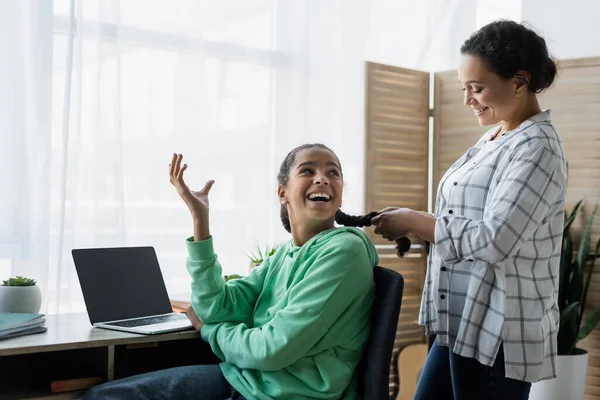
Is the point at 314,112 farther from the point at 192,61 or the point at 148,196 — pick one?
the point at 148,196

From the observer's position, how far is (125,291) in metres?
2.07

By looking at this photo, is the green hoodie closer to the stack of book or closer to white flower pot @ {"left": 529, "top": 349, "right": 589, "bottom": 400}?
the stack of book

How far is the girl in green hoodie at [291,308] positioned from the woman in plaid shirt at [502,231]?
0.18 metres

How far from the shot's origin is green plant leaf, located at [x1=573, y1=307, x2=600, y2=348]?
3.31 m

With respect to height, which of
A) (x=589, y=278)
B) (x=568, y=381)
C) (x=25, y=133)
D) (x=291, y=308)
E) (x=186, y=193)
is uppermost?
(x=25, y=133)

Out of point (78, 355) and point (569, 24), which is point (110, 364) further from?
point (569, 24)

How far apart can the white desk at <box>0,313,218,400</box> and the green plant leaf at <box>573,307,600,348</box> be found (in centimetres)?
193

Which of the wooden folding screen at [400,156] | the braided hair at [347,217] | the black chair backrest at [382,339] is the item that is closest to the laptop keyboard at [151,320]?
the braided hair at [347,217]

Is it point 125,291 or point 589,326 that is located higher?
point 125,291

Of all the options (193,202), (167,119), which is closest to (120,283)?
(193,202)

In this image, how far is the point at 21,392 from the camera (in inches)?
70.2

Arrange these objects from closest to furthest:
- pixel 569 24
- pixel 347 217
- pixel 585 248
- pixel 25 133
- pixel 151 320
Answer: pixel 347 217 → pixel 151 320 → pixel 25 133 → pixel 585 248 → pixel 569 24

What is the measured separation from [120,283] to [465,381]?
0.98 meters

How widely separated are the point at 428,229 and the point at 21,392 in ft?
3.48
